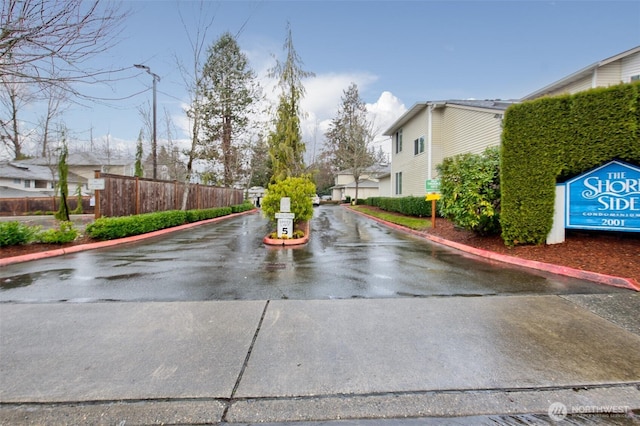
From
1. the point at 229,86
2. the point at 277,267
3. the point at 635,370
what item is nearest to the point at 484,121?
the point at 277,267

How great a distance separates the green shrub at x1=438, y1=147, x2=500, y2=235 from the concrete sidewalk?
14.1 feet

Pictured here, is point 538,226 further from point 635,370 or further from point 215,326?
point 215,326

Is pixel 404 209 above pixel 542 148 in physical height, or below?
below

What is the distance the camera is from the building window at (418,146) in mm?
18072

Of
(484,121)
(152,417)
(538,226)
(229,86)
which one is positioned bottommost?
(152,417)

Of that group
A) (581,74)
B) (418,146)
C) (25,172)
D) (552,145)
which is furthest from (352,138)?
(25,172)

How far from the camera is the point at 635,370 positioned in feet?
9.05

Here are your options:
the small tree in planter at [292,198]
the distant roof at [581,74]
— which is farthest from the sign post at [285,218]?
the distant roof at [581,74]

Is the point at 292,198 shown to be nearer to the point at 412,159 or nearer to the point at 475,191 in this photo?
the point at 475,191

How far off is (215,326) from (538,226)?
292 inches

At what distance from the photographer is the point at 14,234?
806 cm

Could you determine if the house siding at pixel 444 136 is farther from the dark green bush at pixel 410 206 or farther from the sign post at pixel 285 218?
the sign post at pixel 285 218

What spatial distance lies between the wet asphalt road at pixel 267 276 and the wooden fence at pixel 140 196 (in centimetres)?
327

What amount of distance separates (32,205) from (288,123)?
28225 millimetres
